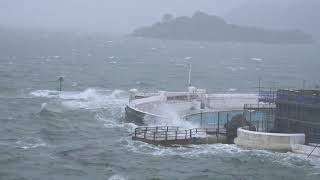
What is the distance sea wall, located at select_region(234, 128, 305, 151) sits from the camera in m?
49.7

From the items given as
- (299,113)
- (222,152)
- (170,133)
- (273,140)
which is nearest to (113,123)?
(170,133)

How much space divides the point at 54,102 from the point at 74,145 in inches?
960

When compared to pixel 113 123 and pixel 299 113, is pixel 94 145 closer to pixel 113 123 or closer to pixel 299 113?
pixel 113 123

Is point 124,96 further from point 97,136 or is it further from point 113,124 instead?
point 97,136

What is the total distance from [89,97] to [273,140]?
3584 centimetres

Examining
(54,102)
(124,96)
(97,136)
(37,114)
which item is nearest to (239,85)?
(124,96)

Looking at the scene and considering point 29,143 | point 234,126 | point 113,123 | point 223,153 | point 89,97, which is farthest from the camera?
point 89,97

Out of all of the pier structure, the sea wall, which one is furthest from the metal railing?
the pier structure

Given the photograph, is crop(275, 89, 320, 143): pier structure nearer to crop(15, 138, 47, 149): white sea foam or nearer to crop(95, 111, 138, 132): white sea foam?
crop(95, 111, 138, 132): white sea foam

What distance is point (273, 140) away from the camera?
49.9 m

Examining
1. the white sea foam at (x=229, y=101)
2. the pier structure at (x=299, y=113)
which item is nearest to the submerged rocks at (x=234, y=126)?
the pier structure at (x=299, y=113)

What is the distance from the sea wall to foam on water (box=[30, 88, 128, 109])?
25291mm

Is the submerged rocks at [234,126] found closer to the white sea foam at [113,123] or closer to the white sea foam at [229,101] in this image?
the white sea foam at [113,123]

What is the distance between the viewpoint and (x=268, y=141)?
49.9m
